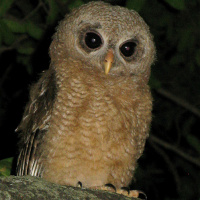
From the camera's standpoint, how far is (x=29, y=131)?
104 inches

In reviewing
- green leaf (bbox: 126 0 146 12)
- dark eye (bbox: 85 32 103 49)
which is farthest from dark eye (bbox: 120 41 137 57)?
green leaf (bbox: 126 0 146 12)

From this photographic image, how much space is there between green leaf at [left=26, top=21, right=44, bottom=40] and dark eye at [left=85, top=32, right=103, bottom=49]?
1.24 metres

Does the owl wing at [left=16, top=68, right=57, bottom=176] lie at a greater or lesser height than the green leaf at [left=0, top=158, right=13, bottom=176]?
greater

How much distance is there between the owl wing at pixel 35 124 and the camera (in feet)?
8.06

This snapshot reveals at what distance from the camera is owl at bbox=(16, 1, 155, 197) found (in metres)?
2.33

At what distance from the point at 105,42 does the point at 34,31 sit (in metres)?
1.39

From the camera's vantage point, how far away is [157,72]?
516 cm

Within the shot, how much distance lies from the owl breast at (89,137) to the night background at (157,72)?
1.24 meters

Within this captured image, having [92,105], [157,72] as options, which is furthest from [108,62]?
[157,72]

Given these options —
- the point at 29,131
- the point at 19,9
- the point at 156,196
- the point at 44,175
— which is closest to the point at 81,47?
the point at 29,131

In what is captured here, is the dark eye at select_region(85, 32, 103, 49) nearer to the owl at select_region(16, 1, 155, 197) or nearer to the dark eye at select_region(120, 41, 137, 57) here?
the owl at select_region(16, 1, 155, 197)

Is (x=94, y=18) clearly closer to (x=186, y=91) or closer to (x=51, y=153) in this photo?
(x=51, y=153)

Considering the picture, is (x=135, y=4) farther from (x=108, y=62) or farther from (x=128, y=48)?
(x=108, y=62)

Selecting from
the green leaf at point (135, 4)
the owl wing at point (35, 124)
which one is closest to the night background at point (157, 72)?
the green leaf at point (135, 4)
